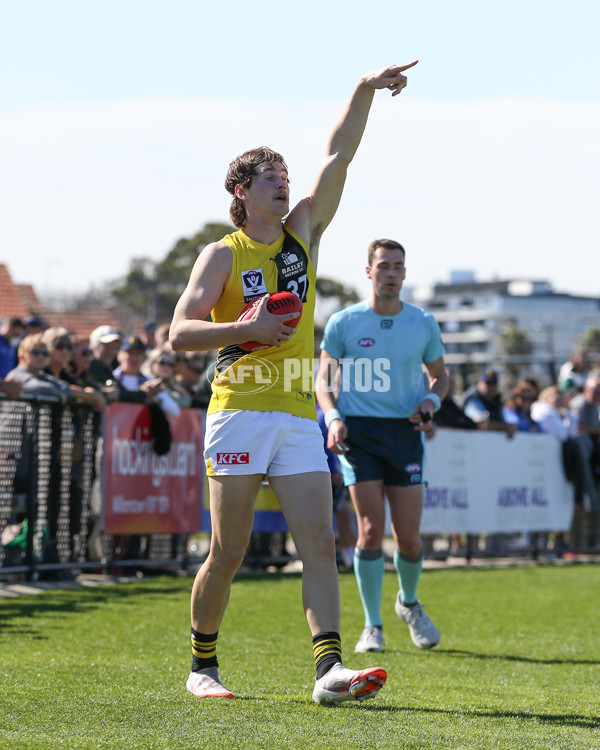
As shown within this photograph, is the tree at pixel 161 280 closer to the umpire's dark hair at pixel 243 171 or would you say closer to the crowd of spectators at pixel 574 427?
the crowd of spectators at pixel 574 427

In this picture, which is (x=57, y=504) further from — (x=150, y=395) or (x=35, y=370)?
(x=150, y=395)

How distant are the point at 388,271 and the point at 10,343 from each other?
6070 mm

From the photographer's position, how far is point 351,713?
190 inches

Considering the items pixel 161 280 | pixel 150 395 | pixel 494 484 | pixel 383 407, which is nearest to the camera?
pixel 383 407

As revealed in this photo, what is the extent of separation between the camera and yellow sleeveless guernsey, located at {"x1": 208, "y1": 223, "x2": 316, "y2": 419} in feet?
16.5

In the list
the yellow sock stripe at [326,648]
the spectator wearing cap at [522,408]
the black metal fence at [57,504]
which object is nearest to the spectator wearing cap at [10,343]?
the black metal fence at [57,504]

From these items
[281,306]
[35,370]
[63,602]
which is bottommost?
[63,602]

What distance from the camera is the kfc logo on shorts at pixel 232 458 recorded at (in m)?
4.98

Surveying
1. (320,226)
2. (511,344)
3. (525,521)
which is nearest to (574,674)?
(320,226)

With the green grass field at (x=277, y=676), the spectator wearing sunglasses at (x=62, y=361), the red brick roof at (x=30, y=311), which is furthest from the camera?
the red brick roof at (x=30, y=311)

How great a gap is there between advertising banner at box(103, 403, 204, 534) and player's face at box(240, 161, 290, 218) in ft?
20.9

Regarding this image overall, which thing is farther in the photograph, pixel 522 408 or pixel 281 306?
pixel 522 408

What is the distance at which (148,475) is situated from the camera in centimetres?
1181

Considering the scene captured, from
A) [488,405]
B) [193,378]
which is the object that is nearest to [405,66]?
[193,378]
